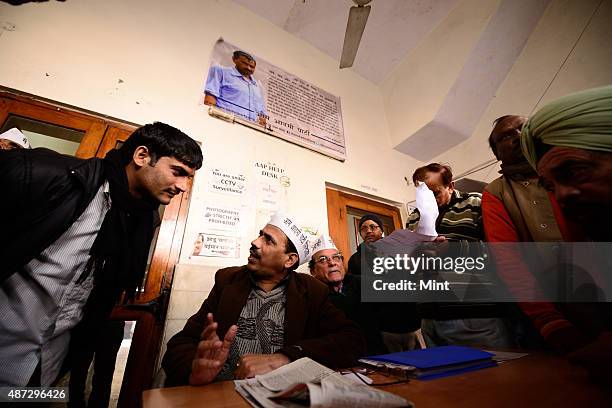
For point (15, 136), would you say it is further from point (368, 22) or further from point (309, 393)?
point (368, 22)

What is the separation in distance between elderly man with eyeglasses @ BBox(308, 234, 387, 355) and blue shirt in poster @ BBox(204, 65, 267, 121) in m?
1.68

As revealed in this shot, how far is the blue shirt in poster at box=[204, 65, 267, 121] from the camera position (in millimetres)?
2369

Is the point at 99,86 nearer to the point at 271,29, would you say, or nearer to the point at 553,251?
the point at 271,29

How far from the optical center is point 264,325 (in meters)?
1.23

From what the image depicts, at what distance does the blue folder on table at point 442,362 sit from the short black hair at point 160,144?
1.33 metres

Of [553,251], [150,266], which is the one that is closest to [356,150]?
[553,251]

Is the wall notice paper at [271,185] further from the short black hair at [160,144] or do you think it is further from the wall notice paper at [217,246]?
the short black hair at [160,144]

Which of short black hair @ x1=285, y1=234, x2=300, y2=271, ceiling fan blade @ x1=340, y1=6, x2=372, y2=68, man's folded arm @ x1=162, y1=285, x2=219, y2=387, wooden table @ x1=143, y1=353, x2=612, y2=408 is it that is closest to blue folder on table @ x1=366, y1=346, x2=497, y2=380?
wooden table @ x1=143, y1=353, x2=612, y2=408

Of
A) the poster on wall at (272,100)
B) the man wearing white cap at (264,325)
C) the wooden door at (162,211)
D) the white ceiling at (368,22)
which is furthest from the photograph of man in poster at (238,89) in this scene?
the man wearing white cap at (264,325)

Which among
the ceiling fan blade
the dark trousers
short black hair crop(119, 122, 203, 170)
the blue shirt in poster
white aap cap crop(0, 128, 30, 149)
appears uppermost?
the ceiling fan blade

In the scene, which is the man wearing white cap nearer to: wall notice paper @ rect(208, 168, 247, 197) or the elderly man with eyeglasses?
the elderly man with eyeglasses

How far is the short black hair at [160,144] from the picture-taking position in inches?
48.3

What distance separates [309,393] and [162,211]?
1839 mm

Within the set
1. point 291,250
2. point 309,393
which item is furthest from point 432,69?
point 309,393
